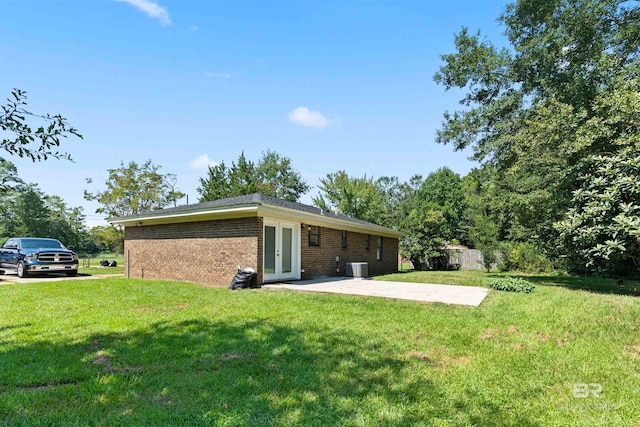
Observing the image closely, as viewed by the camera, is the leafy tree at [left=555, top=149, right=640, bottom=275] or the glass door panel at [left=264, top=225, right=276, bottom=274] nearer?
the leafy tree at [left=555, top=149, right=640, bottom=275]

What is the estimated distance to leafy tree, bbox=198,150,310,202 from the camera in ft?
103

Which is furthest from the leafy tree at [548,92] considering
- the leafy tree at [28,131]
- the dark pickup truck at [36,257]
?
the dark pickup truck at [36,257]

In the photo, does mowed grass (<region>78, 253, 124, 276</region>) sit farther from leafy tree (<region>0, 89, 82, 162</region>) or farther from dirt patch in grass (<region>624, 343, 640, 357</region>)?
dirt patch in grass (<region>624, 343, 640, 357</region>)

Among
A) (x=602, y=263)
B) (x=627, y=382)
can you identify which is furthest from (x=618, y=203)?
(x=627, y=382)

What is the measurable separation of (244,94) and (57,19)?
6.73 meters

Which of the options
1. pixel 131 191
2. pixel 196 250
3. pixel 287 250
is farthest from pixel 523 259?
pixel 131 191

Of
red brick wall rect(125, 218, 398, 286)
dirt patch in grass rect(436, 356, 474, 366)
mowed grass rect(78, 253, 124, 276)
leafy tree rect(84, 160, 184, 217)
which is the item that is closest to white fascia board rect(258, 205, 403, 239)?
red brick wall rect(125, 218, 398, 286)

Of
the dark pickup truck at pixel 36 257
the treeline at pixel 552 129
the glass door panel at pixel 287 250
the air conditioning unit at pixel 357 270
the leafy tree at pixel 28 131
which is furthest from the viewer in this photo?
the air conditioning unit at pixel 357 270

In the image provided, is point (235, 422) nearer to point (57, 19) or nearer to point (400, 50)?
point (57, 19)

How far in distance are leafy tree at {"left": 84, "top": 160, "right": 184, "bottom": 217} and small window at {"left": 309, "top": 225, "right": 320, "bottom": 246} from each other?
62.8ft

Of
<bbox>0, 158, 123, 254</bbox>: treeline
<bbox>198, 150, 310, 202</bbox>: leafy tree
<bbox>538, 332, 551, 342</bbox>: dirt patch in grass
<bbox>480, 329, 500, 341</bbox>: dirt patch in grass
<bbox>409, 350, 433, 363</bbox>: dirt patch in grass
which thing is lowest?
<bbox>538, 332, 551, 342</bbox>: dirt patch in grass

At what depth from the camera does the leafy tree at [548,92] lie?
30.8 ft

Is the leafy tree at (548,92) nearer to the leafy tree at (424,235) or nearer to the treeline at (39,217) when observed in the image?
the leafy tree at (424,235)

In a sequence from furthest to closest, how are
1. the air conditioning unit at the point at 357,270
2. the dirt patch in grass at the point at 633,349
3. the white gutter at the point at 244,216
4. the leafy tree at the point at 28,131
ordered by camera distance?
the air conditioning unit at the point at 357,270 < the white gutter at the point at 244,216 < the dirt patch in grass at the point at 633,349 < the leafy tree at the point at 28,131
